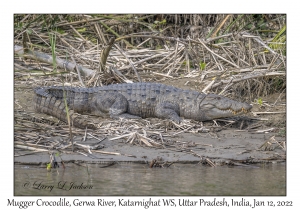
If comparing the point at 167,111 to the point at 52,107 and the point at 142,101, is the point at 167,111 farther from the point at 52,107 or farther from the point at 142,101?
the point at 52,107

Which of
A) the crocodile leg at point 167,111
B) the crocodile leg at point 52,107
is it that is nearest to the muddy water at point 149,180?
the crocodile leg at point 52,107

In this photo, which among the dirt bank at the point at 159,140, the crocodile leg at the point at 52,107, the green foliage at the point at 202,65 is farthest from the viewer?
the green foliage at the point at 202,65

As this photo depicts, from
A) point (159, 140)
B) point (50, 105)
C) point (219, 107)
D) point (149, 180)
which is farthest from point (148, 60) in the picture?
point (149, 180)

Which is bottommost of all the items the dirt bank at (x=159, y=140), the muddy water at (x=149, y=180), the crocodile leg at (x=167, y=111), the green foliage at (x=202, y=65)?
the muddy water at (x=149, y=180)

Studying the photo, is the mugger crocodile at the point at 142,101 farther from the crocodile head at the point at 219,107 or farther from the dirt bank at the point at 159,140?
the dirt bank at the point at 159,140

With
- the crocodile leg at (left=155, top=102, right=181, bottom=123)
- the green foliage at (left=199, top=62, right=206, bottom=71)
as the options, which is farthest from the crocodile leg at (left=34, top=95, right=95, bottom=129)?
the green foliage at (left=199, top=62, right=206, bottom=71)
